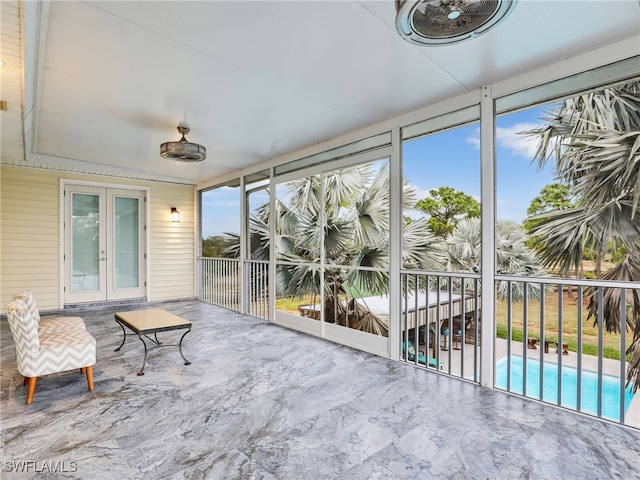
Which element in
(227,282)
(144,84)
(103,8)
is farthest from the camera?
(227,282)

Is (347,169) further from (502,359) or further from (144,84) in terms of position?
(502,359)

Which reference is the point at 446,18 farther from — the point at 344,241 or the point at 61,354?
the point at 61,354

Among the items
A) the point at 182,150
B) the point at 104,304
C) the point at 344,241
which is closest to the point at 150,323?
the point at 182,150

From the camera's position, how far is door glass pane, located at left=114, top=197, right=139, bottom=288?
6812mm

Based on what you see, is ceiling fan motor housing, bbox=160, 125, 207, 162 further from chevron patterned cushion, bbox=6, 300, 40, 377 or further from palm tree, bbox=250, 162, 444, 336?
Answer: chevron patterned cushion, bbox=6, 300, 40, 377

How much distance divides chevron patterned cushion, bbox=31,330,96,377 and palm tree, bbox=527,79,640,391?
12.9ft

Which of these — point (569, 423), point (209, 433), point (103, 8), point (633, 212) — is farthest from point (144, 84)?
point (569, 423)

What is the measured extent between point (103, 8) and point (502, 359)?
234 inches

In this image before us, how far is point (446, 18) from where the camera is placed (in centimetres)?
161

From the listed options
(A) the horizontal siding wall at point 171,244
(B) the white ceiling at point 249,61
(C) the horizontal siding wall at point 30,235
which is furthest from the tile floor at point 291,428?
(A) the horizontal siding wall at point 171,244

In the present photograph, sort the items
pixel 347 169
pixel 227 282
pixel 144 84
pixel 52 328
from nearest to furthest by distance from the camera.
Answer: pixel 144 84 < pixel 52 328 < pixel 347 169 < pixel 227 282

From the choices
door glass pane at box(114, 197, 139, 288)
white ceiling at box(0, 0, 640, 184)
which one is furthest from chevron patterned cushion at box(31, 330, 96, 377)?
door glass pane at box(114, 197, 139, 288)

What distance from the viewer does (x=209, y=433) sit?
2285 millimetres

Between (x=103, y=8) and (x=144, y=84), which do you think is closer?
(x=103, y=8)
